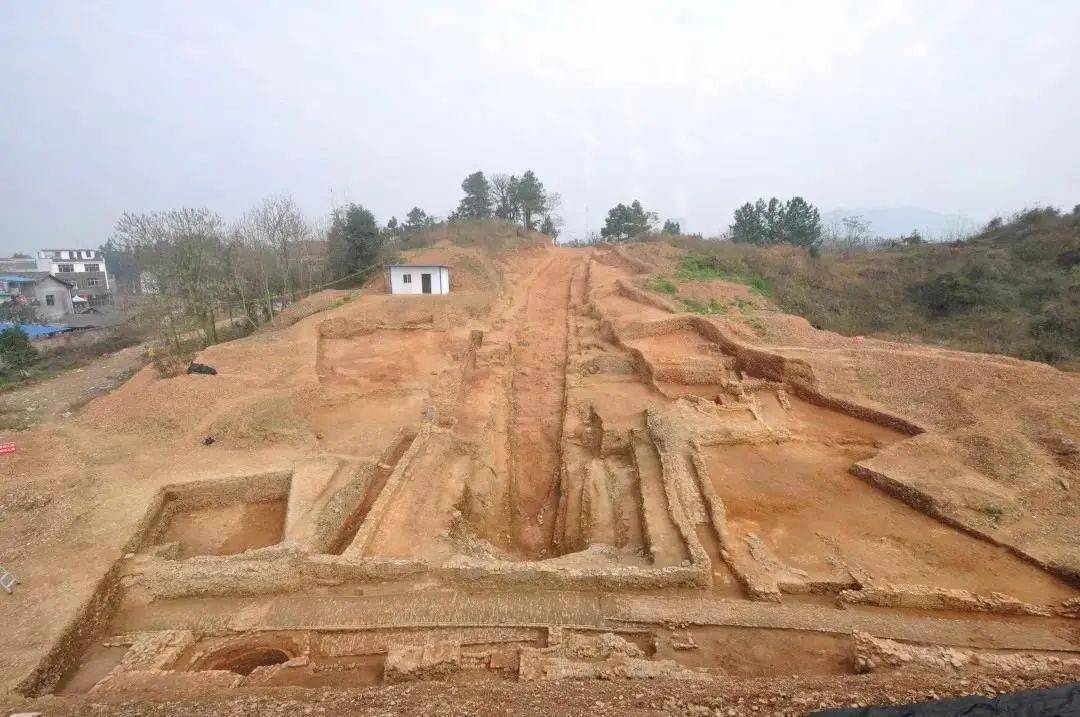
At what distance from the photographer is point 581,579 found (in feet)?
24.1

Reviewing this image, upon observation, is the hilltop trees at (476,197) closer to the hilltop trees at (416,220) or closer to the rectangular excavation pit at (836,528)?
the hilltop trees at (416,220)

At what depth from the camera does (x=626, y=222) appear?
149 feet

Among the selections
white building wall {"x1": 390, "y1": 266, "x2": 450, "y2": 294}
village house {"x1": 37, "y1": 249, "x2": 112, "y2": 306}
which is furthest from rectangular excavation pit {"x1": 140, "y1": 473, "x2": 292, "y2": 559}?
village house {"x1": 37, "y1": 249, "x2": 112, "y2": 306}

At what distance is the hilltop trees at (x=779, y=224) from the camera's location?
36.0 metres

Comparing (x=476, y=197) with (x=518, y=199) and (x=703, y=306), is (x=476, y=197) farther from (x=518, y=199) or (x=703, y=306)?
(x=703, y=306)

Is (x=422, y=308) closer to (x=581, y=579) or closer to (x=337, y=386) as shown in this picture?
(x=337, y=386)

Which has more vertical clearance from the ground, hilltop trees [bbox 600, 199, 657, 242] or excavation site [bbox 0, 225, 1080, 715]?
hilltop trees [bbox 600, 199, 657, 242]

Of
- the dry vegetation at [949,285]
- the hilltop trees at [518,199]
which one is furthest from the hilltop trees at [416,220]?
the dry vegetation at [949,285]

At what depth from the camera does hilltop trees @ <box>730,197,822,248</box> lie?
1416 inches

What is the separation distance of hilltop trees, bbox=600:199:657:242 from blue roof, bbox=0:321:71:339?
41.2 metres

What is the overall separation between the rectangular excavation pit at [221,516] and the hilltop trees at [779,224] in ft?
120

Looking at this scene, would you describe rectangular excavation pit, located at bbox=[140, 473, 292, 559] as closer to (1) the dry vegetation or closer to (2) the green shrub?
(2) the green shrub

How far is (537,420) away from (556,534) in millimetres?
4793

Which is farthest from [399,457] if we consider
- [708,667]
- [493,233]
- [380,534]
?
[493,233]
